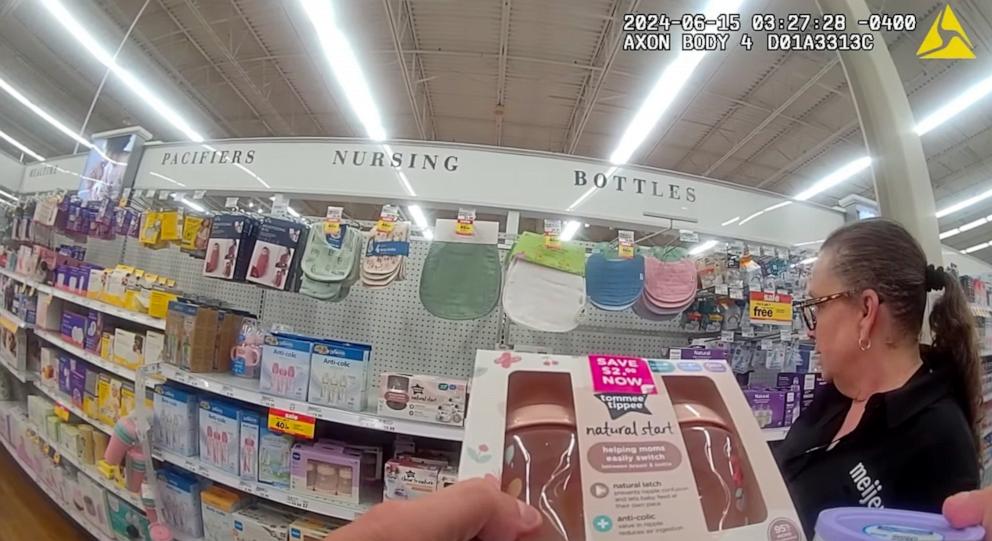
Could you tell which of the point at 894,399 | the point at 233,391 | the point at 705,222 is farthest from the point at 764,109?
the point at 233,391

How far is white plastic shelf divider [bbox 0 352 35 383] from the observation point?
9.48ft

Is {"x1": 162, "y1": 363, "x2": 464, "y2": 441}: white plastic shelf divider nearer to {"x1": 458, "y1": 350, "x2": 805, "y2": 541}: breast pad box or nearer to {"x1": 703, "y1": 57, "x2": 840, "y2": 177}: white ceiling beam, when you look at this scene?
{"x1": 458, "y1": 350, "x2": 805, "y2": 541}: breast pad box

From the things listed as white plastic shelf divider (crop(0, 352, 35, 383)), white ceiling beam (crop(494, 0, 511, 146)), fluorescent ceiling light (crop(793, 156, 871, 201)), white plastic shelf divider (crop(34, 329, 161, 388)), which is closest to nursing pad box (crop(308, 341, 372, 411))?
white plastic shelf divider (crop(34, 329, 161, 388))

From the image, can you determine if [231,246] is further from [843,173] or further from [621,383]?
[843,173]

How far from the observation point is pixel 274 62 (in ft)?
22.9

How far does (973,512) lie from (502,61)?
665cm

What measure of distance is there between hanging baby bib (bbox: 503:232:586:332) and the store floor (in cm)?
311

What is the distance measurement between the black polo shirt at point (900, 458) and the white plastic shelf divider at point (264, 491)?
142 centimetres

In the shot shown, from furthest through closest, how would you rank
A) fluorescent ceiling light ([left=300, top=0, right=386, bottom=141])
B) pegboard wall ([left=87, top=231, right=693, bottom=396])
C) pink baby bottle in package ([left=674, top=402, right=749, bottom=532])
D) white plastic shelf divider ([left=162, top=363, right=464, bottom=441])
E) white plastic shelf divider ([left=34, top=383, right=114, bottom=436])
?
fluorescent ceiling light ([left=300, top=0, right=386, bottom=141])
white plastic shelf divider ([left=34, top=383, right=114, bottom=436])
pegboard wall ([left=87, top=231, right=693, bottom=396])
white plastic shelf divider ([left=162, top=363, right=464, bottom=441])
pink baby bottle in package ([left=674, top=402, right=749, bottom=532])

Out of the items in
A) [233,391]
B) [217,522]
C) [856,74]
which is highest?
[856,74]

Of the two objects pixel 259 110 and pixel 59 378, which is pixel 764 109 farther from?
pixel 259 110

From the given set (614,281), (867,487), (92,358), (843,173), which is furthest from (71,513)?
(843,173)

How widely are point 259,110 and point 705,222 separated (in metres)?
9.65

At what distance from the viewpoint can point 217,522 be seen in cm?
170
